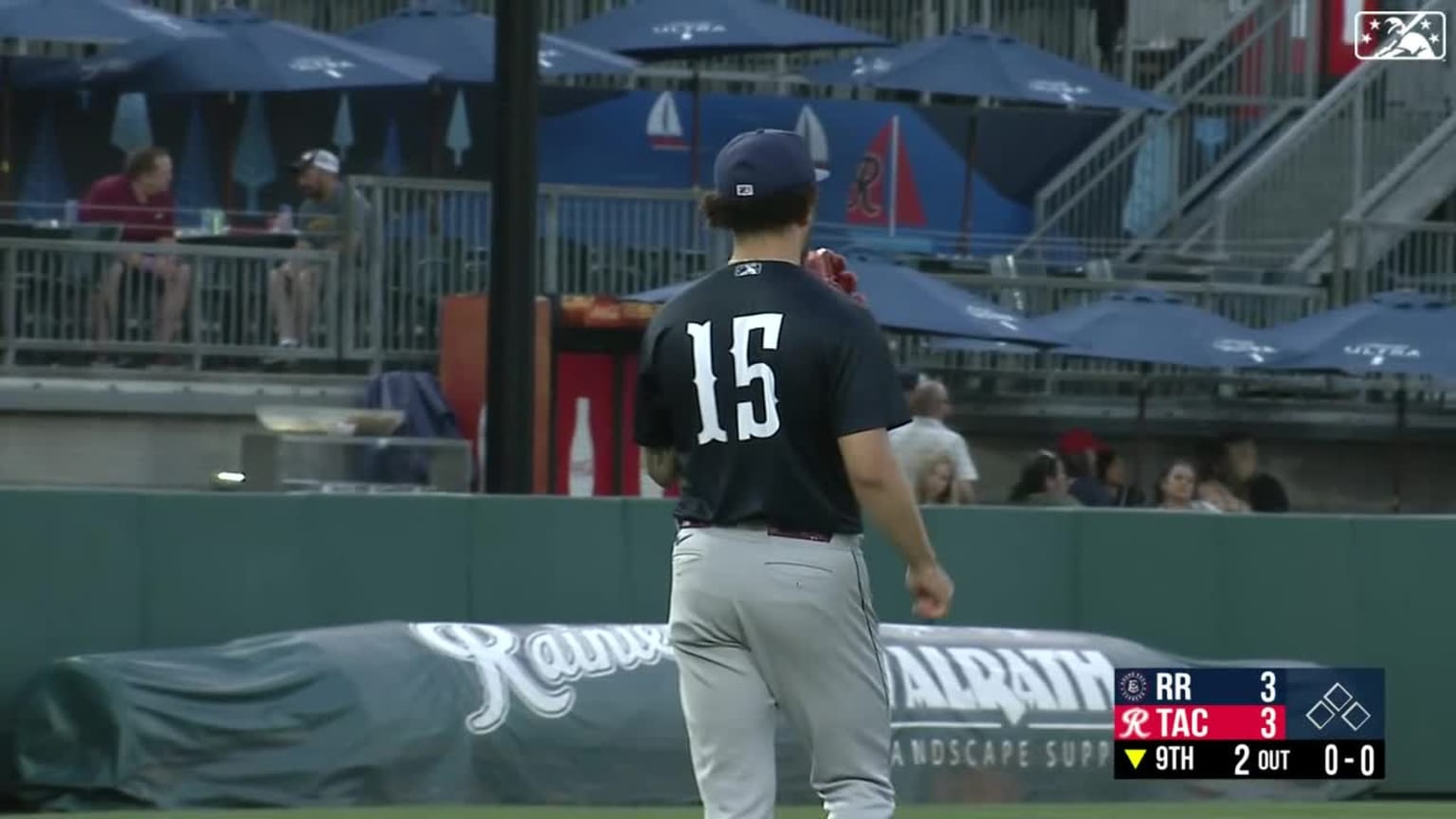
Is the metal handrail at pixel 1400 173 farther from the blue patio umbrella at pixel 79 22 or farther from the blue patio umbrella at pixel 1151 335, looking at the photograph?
the blue patio umbrella at pixel 79 22

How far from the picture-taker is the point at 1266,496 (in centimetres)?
1803

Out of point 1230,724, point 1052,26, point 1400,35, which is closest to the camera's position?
point 1230,724

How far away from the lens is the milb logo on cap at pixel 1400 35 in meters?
23.5

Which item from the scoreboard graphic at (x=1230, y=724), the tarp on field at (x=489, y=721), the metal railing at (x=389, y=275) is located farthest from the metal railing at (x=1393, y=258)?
the tarp on field at (x=489, y=721)

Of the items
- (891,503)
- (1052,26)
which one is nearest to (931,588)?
(891,503)

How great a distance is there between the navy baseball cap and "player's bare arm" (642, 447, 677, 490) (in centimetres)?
57

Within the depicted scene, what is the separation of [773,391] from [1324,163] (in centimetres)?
1806

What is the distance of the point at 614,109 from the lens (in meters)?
22.7

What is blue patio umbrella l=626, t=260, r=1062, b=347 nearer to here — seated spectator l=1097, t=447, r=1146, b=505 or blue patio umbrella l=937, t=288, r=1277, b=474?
blue patio umbrella l=937, t=288, r=1277, b=474

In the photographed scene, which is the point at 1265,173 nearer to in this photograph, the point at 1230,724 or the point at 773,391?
the point at 1230,724

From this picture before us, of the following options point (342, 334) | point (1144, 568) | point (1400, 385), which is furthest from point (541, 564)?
point (1400, 385)

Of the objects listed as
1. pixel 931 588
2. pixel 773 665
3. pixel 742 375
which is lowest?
pixel 773 665

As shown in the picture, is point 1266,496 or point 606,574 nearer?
point 606,574

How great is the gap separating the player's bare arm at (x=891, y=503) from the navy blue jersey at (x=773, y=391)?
42mm
